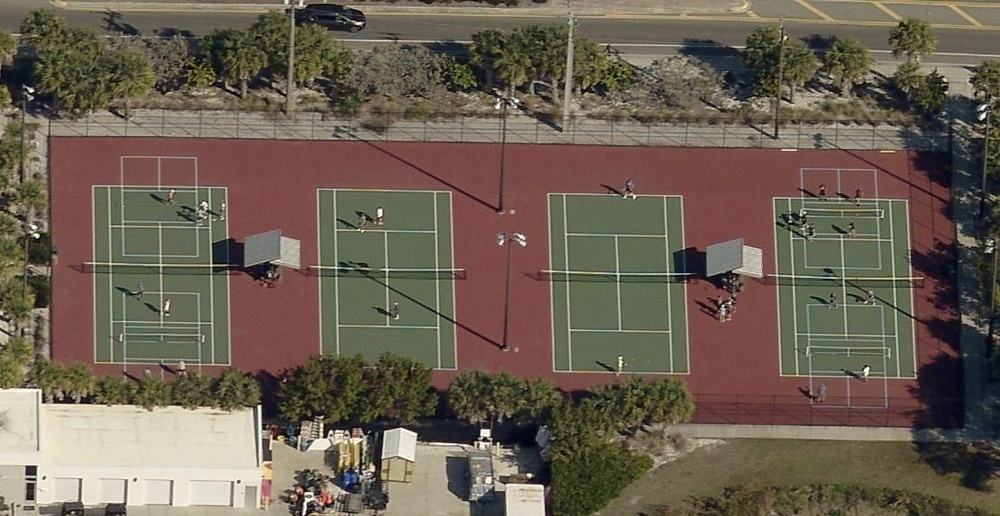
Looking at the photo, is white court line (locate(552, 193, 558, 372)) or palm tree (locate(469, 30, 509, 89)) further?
palm tree (locate(469, 30, 509, 89))

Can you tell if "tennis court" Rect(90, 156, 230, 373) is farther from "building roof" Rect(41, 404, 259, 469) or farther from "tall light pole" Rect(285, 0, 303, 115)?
"tall light pole" Rect(285, 0, 303, 115)

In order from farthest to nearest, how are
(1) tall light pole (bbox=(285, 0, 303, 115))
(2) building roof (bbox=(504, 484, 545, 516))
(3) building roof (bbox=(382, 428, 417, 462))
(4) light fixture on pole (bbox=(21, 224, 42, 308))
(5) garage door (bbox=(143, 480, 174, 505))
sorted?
(1) tall light pole (bbox=(285, 0, 303, 115)), (4) light fixture on pole (bbox=(21, 224, 42, 308)), (3) building roof (bbox=(382, 428, 417, 462)), (5) garage door (bbox=(143, 480, 174, 505)), (2) building roof (bbox=(504, 484, 545, 516))

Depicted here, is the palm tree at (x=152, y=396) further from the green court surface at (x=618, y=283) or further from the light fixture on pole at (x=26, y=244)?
the green court surface at (x=618, y=283)

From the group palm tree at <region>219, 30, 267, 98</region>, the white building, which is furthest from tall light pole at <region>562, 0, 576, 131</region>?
the white building

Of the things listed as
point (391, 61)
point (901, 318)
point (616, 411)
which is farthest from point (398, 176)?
point (901, 318)

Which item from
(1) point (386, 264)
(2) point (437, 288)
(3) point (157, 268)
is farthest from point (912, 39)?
(3) point (157, 268)

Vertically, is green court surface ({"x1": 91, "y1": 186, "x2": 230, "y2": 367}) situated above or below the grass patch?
above

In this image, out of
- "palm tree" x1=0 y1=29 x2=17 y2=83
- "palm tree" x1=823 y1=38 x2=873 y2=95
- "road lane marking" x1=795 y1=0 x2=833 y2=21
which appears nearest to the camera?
"palm tree" x1=0 y1=29 x2=17 y2=83
